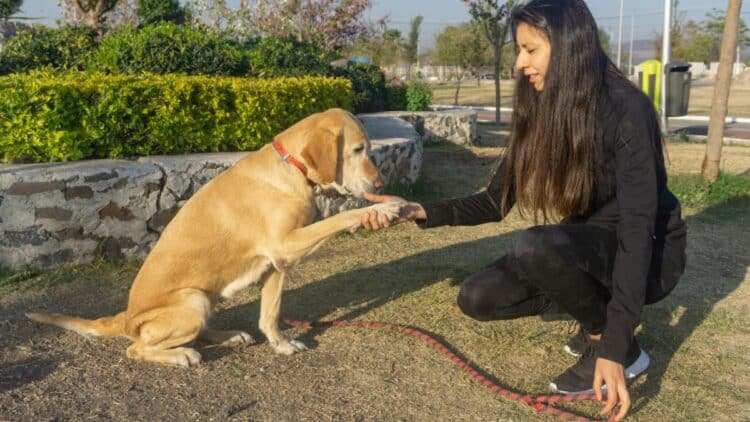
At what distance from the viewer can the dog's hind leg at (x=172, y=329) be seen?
3504mm

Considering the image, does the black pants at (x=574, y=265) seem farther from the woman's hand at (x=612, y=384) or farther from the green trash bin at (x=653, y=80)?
the green trash bin at (x=653, y=80)

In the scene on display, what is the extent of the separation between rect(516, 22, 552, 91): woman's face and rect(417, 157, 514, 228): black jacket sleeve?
2.38ft

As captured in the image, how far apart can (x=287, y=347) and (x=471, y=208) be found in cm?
136

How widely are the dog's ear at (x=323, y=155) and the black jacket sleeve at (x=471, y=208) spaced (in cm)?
57

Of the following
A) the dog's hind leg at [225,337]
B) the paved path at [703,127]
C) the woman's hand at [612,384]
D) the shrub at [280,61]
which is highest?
the shrub at [280,61]

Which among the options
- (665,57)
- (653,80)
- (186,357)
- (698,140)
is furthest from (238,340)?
(665,57)

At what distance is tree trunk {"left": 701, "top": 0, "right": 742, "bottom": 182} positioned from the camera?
800 cm

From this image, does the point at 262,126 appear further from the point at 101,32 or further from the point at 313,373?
the point at 101,32

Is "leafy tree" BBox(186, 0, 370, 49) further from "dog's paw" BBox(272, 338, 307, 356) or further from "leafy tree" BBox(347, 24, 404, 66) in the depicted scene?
"dog's paw" BBox(272, 338, 307, 356)

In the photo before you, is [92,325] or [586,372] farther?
[92,325]

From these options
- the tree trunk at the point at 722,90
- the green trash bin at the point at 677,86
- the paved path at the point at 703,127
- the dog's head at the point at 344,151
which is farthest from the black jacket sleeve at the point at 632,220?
the paved path at the point at 703,127

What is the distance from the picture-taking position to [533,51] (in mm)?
3045

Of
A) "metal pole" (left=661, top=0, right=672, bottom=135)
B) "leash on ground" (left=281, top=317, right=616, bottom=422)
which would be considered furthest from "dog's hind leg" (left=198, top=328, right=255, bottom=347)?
"metal pole" (left=661, top=0, right=672, bottom=135)

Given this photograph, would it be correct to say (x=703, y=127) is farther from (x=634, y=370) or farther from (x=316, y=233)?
(x=316, y=233)
